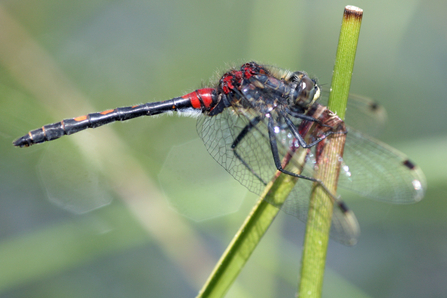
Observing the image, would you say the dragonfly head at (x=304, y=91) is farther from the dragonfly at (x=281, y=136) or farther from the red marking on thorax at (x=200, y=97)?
the red marking on thorax at (x=200, y=97)

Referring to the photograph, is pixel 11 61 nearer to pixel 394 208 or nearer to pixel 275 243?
pixel 275 243

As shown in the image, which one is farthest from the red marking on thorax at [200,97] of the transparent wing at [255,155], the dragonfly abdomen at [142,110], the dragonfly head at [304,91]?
the dragonfly head at [304,91]

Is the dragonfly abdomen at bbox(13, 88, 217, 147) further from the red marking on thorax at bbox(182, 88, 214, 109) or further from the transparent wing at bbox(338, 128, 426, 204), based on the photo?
the transparent wing at bbox(338, 128, 426, 204)

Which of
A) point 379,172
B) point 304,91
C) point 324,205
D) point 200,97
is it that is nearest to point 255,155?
point 304,91

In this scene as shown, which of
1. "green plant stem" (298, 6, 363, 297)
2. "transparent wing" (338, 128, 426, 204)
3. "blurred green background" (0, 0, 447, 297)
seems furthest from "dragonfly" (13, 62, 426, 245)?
"blurred green background" (0, 0, 447, 297)

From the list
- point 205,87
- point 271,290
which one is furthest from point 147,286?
point 205,87

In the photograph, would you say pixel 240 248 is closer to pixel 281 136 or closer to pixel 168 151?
pixel 281 136
